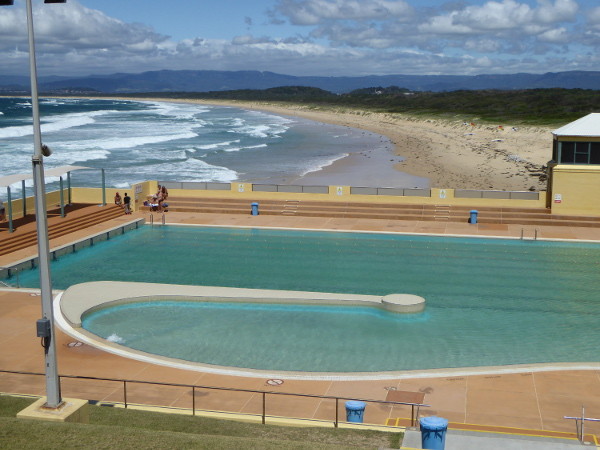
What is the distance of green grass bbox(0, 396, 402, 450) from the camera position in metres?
9.37

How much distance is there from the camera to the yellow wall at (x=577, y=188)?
3375 centimetres

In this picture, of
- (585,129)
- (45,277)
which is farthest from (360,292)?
(585,129)

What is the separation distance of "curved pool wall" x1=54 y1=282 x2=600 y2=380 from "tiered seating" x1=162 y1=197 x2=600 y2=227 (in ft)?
44.0

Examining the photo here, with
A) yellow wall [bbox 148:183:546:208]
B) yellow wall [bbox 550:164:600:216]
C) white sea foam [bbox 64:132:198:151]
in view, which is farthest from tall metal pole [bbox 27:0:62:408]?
white sea foam [bbox 64:132:198:151]

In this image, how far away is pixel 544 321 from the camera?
69.9 ft

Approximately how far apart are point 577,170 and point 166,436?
28728 mm

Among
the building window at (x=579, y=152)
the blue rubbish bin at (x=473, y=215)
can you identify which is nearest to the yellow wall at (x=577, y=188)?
the building window at (x=579, y=152)

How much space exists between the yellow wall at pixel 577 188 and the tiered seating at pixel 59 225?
70.6 feet

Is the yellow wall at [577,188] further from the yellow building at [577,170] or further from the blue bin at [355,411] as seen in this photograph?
Answer: the blue bin at [355,411]

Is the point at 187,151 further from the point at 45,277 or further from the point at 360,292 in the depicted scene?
the point at 45,277

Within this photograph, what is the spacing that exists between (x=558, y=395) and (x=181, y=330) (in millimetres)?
10120

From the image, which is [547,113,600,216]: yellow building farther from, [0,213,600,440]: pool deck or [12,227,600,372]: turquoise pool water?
[0,213,600,440]: pool deck

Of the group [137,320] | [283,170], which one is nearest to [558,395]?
[137,320]

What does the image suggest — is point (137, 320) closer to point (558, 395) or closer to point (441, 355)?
point (441, 355)
